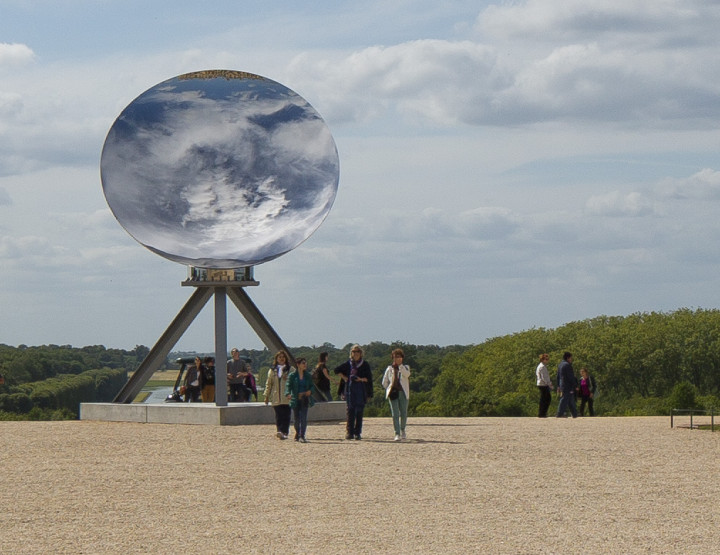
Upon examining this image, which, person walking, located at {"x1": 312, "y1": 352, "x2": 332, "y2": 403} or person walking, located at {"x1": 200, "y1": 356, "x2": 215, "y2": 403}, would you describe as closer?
person walking, located at {"x1": 312, "y1": 352, "x2": 332, "y2": 403}

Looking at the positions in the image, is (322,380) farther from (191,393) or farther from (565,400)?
(565,400)

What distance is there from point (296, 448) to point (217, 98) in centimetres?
864

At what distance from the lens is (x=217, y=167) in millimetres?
23953

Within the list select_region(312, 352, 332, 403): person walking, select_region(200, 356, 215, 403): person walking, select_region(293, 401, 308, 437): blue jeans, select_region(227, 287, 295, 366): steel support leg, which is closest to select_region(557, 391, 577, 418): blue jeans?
select_region(312, 352, 332, 403): person walking

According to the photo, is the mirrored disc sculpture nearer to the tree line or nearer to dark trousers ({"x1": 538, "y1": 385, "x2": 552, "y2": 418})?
dark trousers ({"x1": 538, "y1": 385, "x2": 552, "y2": 418})

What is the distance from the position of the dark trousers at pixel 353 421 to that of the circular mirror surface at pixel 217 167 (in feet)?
18.6

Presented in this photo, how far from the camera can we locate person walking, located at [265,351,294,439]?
66.3 ft

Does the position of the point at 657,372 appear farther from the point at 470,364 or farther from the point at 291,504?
the point at 291,504

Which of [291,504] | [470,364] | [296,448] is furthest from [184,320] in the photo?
[470,364]

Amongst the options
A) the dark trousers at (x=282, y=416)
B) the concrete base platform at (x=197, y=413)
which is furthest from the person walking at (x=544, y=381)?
the dark trousers at (x=282, y=416)

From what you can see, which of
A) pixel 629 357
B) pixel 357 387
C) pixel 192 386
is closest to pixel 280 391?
pixel 357 387

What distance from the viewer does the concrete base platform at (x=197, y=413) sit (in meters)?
24.2

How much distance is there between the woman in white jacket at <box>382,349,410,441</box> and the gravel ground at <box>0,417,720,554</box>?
42 cm

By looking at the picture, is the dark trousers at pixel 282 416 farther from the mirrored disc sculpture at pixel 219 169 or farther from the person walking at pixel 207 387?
the person walking at pixel 207 387
